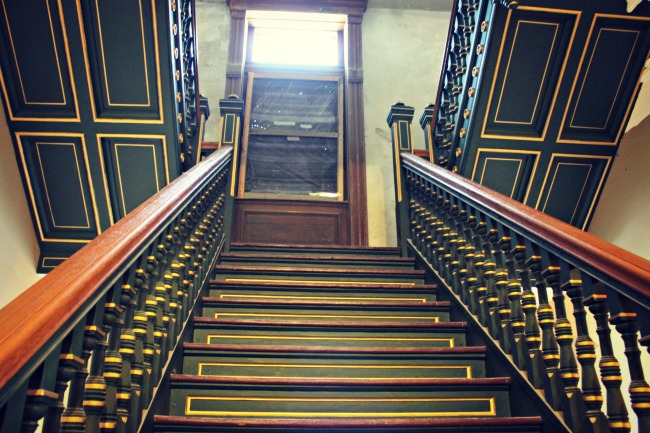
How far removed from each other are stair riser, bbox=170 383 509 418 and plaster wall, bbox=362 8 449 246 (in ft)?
10.2

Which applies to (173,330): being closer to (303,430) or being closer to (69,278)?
(303,430)

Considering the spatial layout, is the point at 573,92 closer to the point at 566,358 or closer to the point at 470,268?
the point at 470,268

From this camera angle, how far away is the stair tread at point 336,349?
2.40 metres

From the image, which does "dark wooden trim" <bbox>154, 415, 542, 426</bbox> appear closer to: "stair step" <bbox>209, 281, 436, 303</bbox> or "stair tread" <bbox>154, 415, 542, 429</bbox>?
"stair tread" <bbox>154, 415, 542, 429</bbox>

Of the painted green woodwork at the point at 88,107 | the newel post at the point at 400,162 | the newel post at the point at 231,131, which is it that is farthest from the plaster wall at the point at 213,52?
the newel post at the point at 400,162

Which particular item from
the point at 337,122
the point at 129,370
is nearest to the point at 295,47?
the point at 337,122

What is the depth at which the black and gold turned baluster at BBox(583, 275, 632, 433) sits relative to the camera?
1550mm

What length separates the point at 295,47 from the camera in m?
6.06

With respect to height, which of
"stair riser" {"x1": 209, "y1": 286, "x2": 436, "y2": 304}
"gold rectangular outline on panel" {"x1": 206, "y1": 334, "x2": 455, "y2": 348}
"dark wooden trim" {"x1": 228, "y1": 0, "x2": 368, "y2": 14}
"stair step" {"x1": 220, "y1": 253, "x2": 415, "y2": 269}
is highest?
"dark wooden trim" {"x1": 228, "y1": 0, "x2": 368, "y2": 14}

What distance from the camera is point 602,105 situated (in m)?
3.87

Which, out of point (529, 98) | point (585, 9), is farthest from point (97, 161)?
point (585, 9)

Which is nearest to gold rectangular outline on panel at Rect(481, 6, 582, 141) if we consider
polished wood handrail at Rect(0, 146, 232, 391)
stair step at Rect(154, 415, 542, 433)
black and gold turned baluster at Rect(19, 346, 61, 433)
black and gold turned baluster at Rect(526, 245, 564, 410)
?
black and gold turned baluster at Rect(526, 245, 564, 410)

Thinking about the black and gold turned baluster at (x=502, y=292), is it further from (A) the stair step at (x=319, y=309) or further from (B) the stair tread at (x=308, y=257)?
(B) the stair tread at (x=308, y=257)

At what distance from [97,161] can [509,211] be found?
2.75 metres
